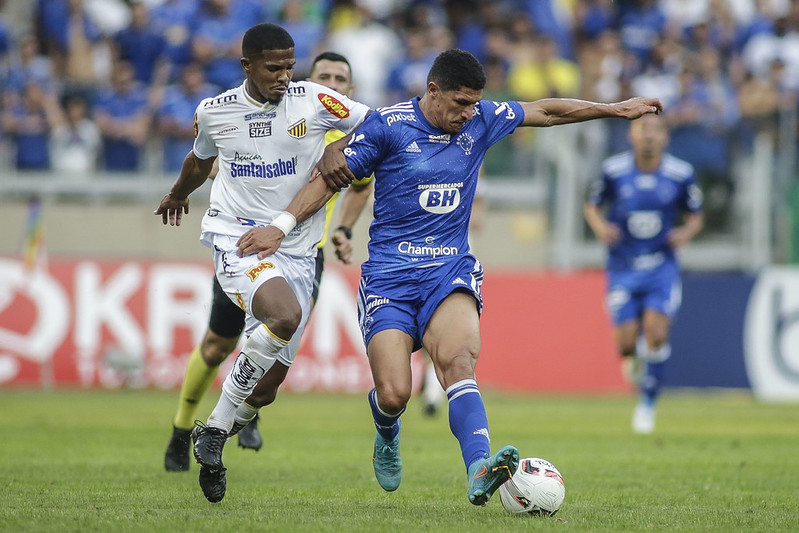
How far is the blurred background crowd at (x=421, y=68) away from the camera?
59.6 ft

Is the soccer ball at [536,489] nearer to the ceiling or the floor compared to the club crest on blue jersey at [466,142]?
nearer to the floor

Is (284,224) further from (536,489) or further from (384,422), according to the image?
(536,489)

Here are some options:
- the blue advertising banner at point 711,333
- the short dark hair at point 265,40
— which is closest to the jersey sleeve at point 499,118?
the short dark hair at point 265,40

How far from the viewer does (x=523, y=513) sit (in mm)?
6426

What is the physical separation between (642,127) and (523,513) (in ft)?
27.5

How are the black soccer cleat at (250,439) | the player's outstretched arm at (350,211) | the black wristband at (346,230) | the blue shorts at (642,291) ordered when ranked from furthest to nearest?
the blue shorts at (642,291)
the black soccer cleat at (250,439)
the black wristband at (346,230)
the player's outstretched arm at (350,211)

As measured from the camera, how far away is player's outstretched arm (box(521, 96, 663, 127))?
7.29m

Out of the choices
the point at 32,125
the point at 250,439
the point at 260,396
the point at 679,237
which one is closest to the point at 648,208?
the point at 679,237

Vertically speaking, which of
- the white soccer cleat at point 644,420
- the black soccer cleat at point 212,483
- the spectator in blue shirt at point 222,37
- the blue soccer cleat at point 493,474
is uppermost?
the spectator in blue shirt at point 222,37

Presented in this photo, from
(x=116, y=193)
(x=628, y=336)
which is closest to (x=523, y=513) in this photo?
(x=628, y=336)

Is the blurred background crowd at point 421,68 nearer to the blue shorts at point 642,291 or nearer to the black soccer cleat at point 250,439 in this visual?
the blue shorts at point 642,291

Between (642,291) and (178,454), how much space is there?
6.90 meters

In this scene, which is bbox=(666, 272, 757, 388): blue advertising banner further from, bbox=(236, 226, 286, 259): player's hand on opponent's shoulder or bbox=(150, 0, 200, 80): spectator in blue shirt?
bbox=(236, 226, 286, 259): player's hand on opponent's shoulder

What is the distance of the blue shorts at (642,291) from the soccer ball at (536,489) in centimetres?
760
